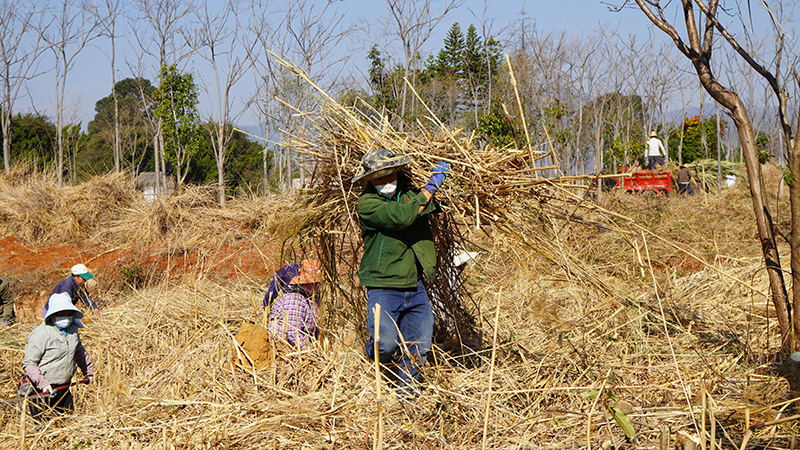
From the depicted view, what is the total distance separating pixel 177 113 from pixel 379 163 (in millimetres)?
11316

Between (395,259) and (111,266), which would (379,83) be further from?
(395,259)

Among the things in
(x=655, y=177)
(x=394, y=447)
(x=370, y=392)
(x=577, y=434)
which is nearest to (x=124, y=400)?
(x=370, y=392)

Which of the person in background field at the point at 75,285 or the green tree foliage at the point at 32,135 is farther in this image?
the green tree foliage at the point at 32,135

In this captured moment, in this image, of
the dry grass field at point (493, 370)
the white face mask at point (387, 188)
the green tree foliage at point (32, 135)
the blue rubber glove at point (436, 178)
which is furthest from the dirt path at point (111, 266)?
the green tree foliage at point (32, 135)

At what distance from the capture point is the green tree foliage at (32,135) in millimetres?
21422

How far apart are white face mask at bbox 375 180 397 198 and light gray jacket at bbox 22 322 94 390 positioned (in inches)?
102

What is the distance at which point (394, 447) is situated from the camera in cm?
251

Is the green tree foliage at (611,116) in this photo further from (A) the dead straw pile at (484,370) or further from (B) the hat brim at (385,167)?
(B) the hat brim at (385,167)

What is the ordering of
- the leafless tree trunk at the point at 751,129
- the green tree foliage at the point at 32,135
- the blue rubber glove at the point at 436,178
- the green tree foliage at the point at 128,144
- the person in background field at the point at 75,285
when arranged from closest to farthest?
the leafless tree trunk at the point at 751,129
the blue rubber glove at the point at 436,178
the person in background field at the point at 75,285
the green tree foliage at the point at 128,144
the green tree foliage at the point at 32,135

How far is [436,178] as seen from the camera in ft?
9.55

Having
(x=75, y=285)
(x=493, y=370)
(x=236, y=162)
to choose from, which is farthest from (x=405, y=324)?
(x=236, y=162)

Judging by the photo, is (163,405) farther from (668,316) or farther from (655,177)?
(655,177)

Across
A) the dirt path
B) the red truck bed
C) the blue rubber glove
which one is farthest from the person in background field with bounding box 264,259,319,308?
the red truck bed

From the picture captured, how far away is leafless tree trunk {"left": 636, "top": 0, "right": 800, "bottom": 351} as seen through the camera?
97.9 inches
